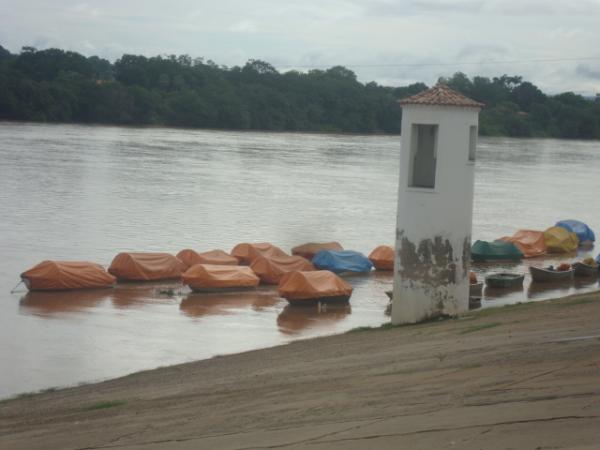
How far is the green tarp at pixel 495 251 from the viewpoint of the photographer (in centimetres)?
4191

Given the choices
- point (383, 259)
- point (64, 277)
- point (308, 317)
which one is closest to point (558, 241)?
point (383, 259)

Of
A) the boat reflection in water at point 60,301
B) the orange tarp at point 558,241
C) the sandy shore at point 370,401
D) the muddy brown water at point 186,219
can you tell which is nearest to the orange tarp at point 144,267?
the muddy brown water at point 186,219

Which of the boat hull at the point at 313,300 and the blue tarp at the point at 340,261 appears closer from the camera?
the boat hull at the point at 313,300

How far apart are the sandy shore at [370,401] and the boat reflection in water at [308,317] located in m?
9.63

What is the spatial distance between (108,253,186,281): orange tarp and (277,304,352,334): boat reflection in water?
18.9ft

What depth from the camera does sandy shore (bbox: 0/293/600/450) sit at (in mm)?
9320

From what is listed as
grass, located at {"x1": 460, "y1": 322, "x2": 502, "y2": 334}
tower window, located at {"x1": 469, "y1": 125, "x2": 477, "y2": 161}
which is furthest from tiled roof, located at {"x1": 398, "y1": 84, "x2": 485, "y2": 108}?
grass, located at {"x1": 460, "y1": 322, "x2": 502, "y2": 334}

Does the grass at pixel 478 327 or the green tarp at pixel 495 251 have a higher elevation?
the grass at pixel 478 327

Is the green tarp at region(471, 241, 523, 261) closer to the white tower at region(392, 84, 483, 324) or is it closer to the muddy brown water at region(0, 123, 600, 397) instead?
the muddy brown water at region(0, 123, 600, 397)

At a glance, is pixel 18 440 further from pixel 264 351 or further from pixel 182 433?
pixel 264 351

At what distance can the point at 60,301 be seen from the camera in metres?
30.8

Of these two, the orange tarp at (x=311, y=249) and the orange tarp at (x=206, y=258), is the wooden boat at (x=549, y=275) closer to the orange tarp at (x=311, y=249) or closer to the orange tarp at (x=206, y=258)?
the orange tarp at (x=311, y=249)

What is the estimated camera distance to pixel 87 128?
12606cm

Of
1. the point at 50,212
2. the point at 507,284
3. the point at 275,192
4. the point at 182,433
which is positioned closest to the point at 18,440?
the point at 182,433
